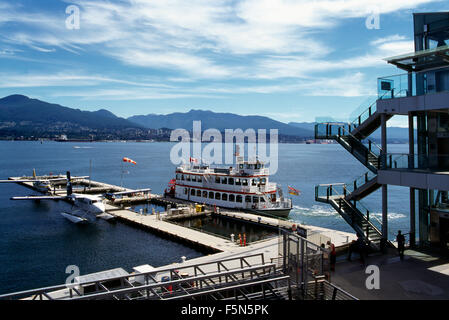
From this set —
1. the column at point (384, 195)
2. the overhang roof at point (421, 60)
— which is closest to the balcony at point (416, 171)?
the column at point (384, 195)

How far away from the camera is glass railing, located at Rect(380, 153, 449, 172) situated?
1692 centimetres

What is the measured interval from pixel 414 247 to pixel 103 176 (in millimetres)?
94342

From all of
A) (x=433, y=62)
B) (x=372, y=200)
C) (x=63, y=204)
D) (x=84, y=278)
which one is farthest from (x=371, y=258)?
(x=63, y=204)

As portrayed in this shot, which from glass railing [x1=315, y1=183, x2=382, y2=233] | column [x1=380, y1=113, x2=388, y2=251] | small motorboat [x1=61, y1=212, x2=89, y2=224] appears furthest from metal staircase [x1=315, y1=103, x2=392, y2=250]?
small motorboat [x1=61, y1=212, x2=89, y2=224]

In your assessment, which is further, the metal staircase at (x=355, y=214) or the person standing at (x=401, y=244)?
the metal staircase at (x=355, y=214)

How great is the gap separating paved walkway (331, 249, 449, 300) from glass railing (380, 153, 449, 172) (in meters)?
4.36

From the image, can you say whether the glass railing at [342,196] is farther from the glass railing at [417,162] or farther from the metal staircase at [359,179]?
the glass railing at [417,162]

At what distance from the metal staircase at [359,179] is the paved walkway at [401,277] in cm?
203

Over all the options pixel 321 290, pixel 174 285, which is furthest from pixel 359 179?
pixel 174 285

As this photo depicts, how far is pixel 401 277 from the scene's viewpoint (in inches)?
593

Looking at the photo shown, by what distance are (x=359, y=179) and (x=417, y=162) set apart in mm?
4033

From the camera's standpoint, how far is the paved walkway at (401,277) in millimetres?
13438

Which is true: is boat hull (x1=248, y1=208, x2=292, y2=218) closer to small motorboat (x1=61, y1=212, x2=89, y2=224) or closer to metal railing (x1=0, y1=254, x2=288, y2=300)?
small motorboat (x1=61, y1=212, x2=89, y2=224)
